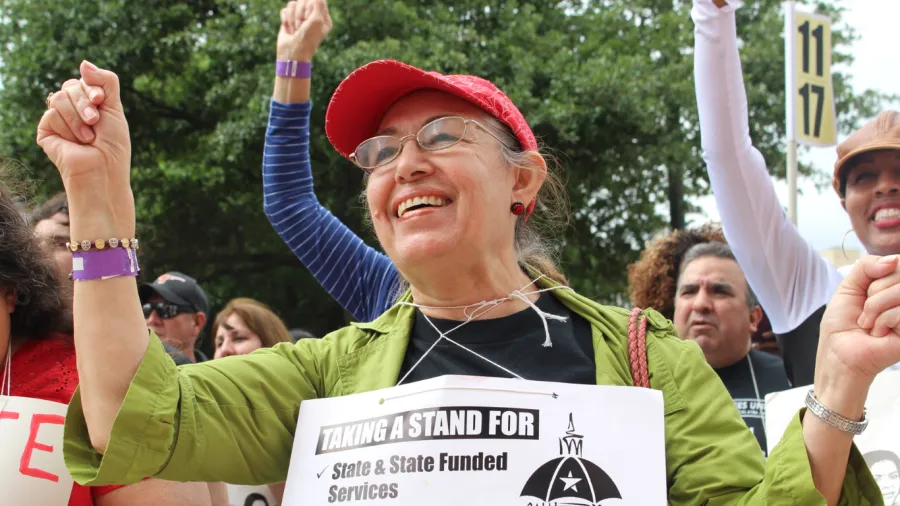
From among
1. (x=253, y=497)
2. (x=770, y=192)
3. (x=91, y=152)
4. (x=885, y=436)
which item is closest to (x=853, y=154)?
(x=770, y=192)

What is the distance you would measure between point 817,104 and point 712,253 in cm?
250

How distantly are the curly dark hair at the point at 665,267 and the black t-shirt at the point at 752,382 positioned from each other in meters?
A: 0.64

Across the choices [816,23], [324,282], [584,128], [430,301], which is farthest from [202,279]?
[430,301]

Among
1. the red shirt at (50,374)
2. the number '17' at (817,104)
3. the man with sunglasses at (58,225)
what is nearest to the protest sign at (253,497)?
the man with sunglasses at (58,225)

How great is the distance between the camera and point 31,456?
2.04 meters

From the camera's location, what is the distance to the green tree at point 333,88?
33.7 feet

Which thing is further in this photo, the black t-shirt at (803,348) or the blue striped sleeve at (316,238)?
the blue striped sleeve at (316,238)

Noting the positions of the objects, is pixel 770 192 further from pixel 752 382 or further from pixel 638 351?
pixel 638 351

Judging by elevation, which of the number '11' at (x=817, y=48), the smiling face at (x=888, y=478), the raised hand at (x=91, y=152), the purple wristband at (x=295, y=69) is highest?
the number '11' at (x=817, y=48)

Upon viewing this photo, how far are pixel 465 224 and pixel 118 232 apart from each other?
2.32ft

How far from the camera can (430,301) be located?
2.09m

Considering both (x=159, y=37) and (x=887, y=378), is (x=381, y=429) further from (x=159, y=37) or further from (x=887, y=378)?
(x=159, y=37)

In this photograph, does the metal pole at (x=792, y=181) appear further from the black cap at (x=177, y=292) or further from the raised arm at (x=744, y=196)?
the black cap at (x=177, y=292)

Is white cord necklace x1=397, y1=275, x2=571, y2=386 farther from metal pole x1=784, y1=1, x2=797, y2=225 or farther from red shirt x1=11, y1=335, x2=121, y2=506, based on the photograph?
metal pole x1=784, y1=1, x2=797, y2=225
